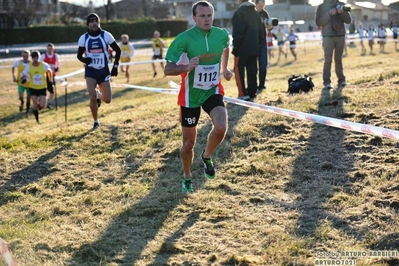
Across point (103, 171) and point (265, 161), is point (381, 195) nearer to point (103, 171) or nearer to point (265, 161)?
point (265, 161)

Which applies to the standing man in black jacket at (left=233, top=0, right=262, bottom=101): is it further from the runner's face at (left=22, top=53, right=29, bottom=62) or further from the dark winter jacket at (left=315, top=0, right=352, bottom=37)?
the runner's face at (left=22, top=53, right=29, bottom=62)

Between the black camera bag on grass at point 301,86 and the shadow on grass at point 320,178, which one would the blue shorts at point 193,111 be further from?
the black camera bag on grass at point 301,86

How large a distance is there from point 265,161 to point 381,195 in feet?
5.73

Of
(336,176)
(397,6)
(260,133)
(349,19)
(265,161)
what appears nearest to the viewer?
(336,176)

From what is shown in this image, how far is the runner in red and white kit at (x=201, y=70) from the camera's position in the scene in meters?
5.94

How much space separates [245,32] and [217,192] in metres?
4.64

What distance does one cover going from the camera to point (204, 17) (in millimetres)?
5938

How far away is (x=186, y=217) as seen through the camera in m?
5.72

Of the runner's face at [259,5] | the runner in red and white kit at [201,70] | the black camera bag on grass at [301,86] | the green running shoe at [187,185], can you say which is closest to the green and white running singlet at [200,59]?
the runner in red and white kit at [201,70]

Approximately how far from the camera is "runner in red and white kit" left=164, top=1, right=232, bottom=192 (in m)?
5.94

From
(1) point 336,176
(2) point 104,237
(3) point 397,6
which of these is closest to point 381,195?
(1) point 336,176

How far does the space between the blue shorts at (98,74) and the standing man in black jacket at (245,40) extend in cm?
221

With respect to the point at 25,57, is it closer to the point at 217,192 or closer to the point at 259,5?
the point at 259,5

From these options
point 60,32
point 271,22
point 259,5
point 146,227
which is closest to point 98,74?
point 259,5
